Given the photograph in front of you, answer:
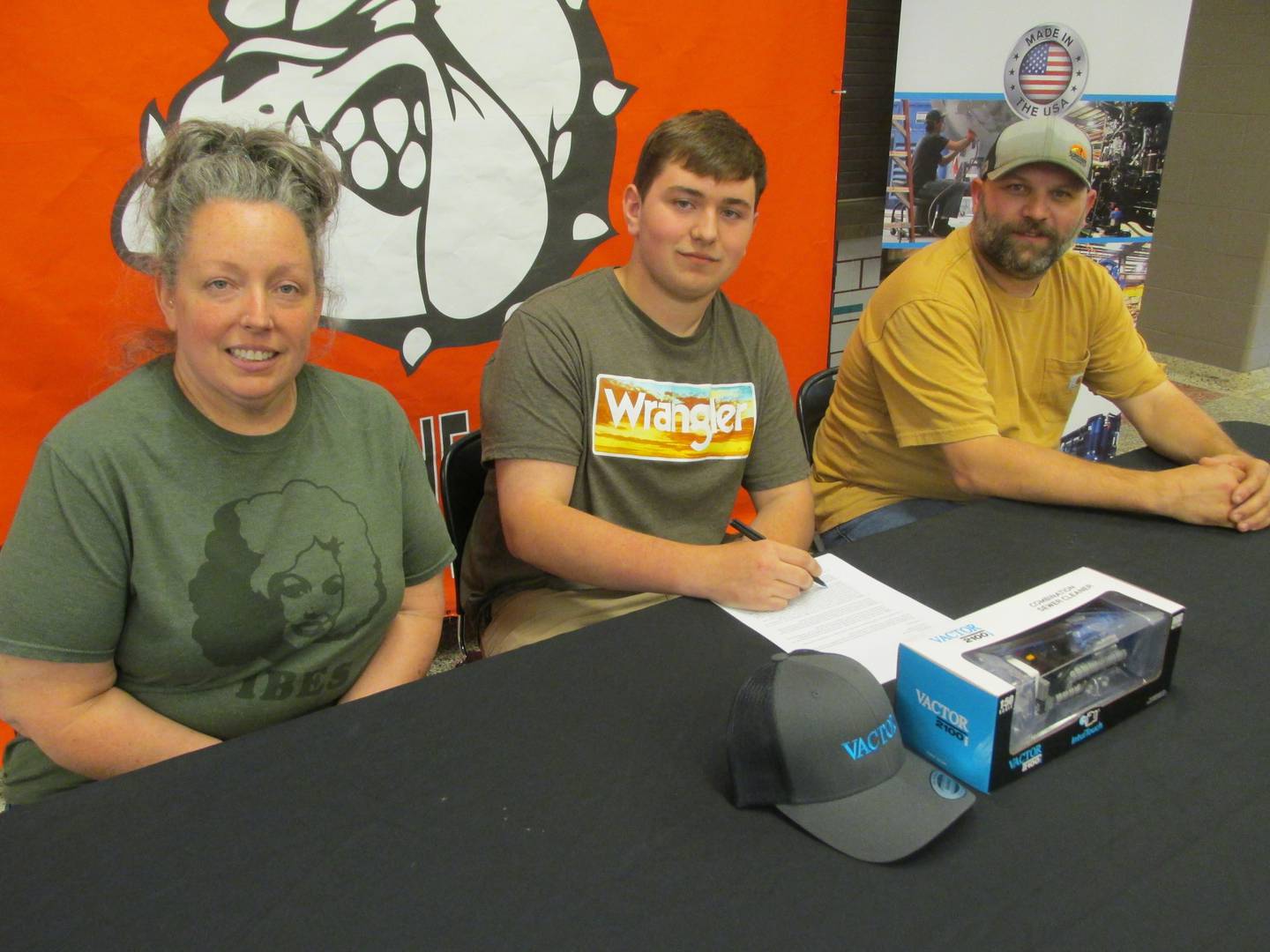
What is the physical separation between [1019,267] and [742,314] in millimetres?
589

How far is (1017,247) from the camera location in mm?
1798

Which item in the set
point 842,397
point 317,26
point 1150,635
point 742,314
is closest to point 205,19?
point 317,26

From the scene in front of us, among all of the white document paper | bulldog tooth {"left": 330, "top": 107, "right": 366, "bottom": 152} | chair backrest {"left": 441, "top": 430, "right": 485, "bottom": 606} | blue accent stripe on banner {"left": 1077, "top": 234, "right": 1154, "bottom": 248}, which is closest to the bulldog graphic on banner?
bulldog tooth {"left": 330, "top": 107, "right": 366, "bottom": 152}

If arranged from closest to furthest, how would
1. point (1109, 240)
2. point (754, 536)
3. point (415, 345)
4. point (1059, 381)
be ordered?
point (754, 536) → point (1059, 381) → point (415, 345) → point (1109, 240)

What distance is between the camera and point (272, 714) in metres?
1.18

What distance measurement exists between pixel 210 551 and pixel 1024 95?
2765 mm

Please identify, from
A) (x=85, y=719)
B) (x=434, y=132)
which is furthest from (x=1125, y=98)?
(x=85, y=719)

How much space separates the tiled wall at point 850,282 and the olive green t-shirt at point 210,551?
73.4 inches

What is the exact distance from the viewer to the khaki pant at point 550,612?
150cm

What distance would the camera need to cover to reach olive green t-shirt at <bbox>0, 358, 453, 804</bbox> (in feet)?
3.29

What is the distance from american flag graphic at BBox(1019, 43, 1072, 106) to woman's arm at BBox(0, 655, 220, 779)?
290 centimetres

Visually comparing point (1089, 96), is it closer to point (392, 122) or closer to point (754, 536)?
point (392, 122)

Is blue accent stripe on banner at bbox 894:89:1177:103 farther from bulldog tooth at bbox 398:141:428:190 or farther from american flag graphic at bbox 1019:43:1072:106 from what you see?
bulldog tooth at bbox 398:141:428:190

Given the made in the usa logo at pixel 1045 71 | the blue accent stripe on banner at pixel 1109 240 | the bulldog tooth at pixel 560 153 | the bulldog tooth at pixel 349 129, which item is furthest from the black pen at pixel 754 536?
the blue accent stripe on banner at pixel 1109 240
